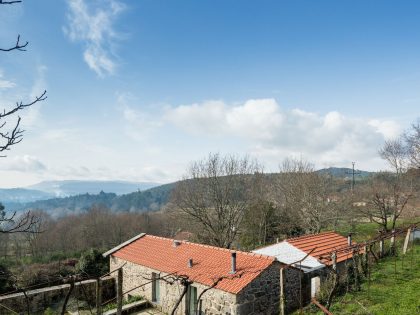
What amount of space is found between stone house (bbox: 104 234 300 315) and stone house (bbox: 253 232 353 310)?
0.66 meters

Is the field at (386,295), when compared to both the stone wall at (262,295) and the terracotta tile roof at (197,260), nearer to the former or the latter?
the stone wall at (262,295)

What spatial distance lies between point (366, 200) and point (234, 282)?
22978 mm

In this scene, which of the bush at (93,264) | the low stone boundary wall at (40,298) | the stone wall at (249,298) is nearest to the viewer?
the stone wall at (249,298)

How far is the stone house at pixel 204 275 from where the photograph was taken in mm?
14055

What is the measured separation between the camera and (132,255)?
21328 mm

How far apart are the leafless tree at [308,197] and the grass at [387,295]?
16.4m

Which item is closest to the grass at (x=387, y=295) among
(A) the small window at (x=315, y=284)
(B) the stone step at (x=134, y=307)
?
(A) the small window at (x=315, y=284)

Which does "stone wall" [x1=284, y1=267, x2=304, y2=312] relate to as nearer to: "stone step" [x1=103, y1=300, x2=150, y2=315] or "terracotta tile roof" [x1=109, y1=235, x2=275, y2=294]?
"terracotta tile roof" [x1=109, y1=235, x2=275, y2=294]

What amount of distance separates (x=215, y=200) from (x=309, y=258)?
510 inches

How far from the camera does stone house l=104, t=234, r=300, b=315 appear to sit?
14.1m

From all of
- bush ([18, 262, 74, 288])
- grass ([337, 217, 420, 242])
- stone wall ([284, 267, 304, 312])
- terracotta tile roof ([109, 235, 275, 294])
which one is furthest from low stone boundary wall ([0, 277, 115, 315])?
grass ([337, 217, 420, 242])

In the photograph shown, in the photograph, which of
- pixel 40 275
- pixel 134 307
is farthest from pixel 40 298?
pixel 40 275

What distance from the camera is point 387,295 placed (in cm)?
1140

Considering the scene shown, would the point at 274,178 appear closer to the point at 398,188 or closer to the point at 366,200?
the point at 366,200
